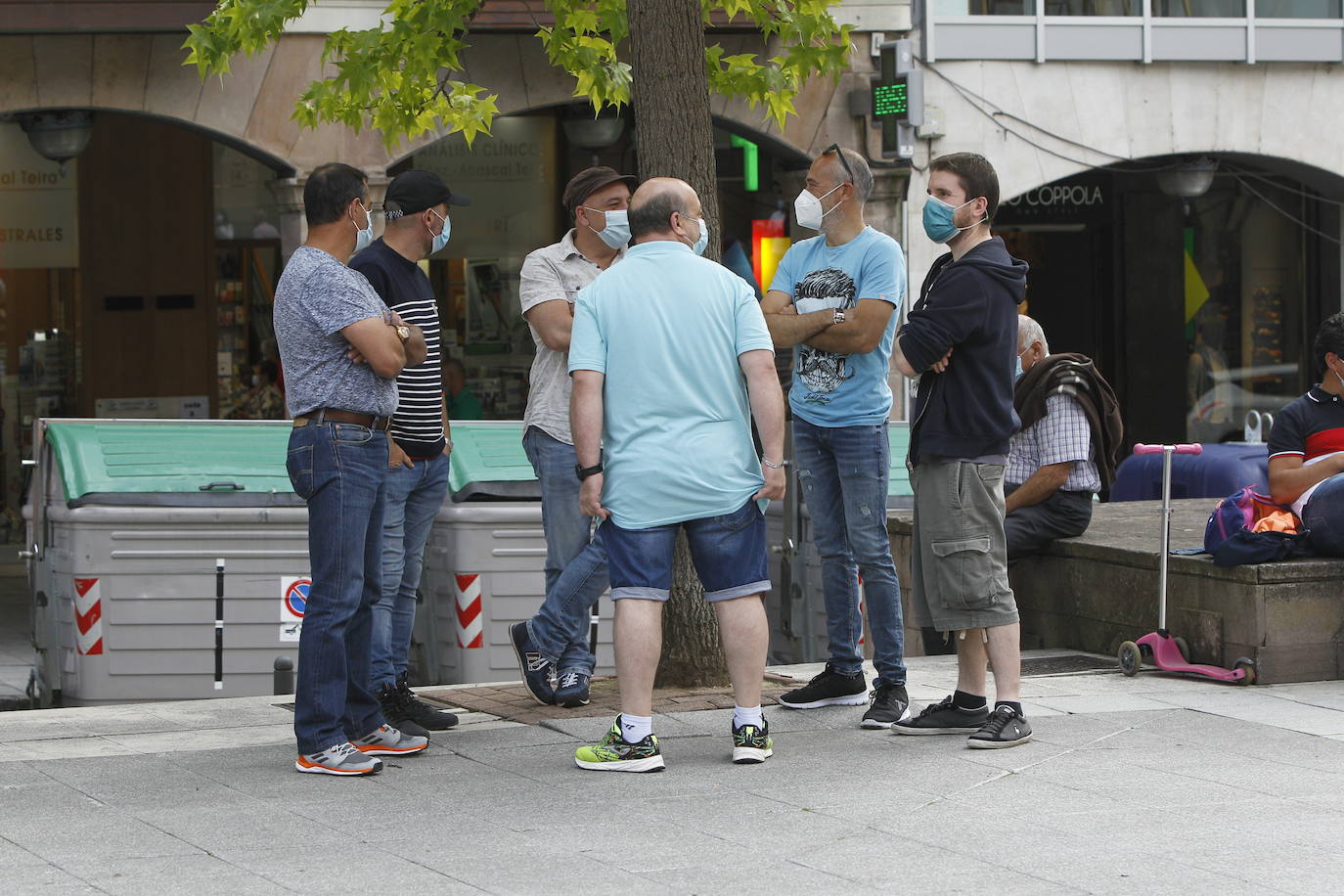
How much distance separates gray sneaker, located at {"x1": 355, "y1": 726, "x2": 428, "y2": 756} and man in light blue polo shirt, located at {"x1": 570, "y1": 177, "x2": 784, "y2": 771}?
0.54 m

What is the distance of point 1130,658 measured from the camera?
747 centimetres

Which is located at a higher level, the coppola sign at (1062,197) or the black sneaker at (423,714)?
the coppola sign at (1062,197)

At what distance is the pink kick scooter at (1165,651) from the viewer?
734 centimetres

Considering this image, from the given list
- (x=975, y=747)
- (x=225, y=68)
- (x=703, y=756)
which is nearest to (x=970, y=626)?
(x=975, y=747)

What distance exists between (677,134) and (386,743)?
2550 millimetres

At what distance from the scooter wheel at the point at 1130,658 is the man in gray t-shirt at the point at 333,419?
319 cm

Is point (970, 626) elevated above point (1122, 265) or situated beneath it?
situated beneath

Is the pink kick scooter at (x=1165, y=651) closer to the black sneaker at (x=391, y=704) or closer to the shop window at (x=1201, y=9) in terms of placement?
the black sneaker at (x=391, y=704)

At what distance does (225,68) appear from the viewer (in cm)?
907

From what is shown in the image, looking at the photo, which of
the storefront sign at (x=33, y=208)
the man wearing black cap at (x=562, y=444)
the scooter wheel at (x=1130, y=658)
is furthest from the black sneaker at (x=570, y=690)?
the storefront sign at (x=33, y=208)

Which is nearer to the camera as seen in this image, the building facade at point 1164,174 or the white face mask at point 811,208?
the white face mask at point 811,208

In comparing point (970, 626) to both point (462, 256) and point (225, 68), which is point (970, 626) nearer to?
point (225, 68)

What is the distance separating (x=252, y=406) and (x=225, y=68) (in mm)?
8001

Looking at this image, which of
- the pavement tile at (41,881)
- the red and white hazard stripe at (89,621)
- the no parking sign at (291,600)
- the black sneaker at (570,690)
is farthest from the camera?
the no parking sign at (291,600)
